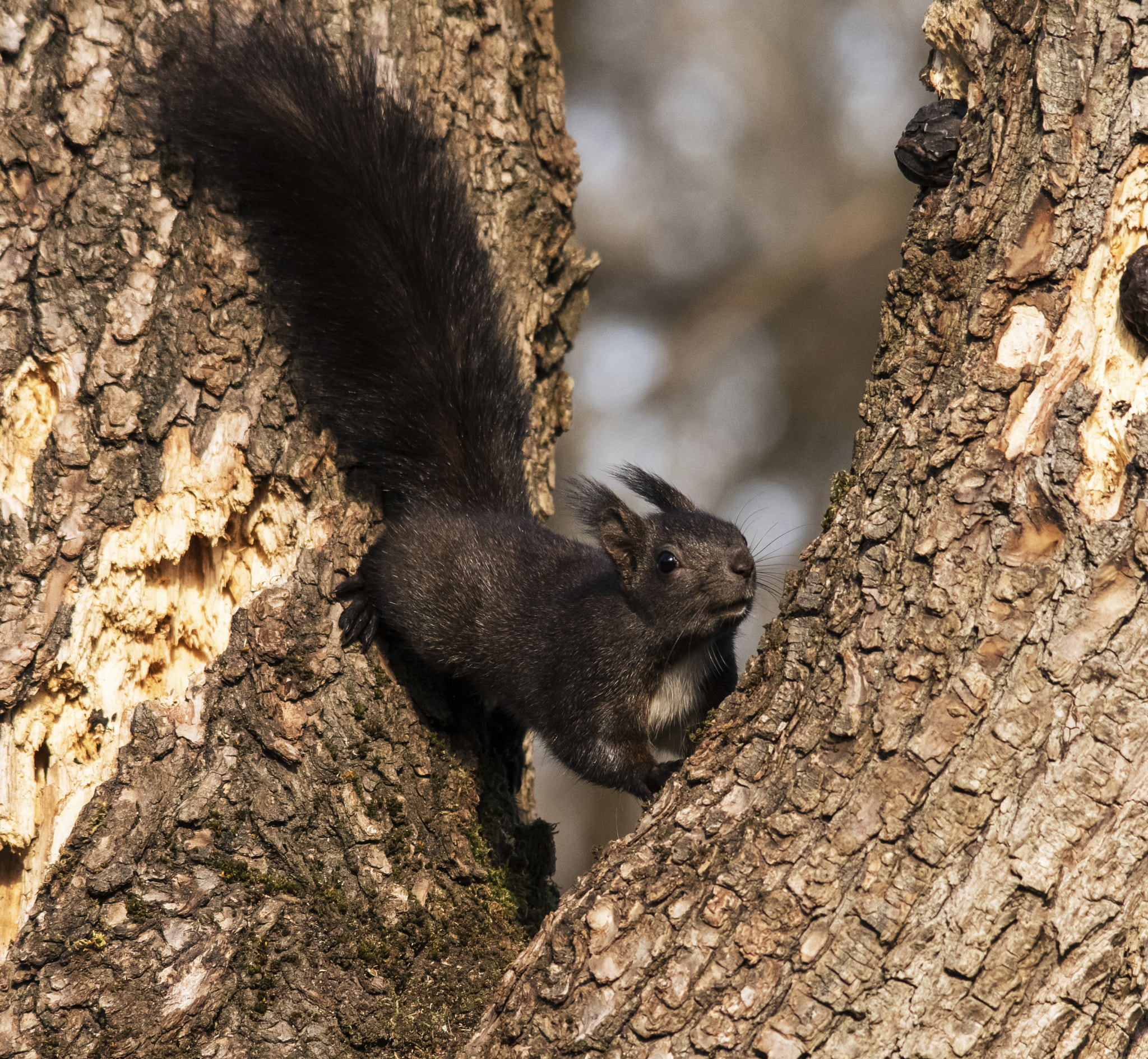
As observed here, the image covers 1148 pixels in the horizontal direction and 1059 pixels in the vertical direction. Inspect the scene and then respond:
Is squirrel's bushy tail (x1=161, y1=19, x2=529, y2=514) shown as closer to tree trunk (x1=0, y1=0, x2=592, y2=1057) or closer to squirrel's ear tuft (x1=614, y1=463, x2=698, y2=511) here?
tree trunk (x1=0, y1=0, x2=592, y2=1057)

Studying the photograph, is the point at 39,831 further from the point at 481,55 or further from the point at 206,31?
the point at 481,55

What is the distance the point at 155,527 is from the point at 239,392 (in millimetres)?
422

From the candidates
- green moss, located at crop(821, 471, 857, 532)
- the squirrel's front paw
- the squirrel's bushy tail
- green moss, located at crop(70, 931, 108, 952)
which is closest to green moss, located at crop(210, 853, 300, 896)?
green moss, located at crop(70, 931, 108, 952)

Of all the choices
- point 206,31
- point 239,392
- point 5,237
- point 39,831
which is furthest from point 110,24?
point 39,831

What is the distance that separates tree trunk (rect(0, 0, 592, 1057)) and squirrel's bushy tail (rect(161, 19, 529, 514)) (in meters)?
0.10

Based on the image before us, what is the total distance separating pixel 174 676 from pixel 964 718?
2.00m

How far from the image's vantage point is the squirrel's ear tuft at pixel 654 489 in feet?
11.5

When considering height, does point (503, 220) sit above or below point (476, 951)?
above

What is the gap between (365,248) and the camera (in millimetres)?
3361

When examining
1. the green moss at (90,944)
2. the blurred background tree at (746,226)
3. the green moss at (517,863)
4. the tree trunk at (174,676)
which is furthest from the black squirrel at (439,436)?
the blurred background tree at (746,226)

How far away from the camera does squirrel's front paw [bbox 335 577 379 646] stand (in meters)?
3.14

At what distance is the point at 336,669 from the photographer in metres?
3.05

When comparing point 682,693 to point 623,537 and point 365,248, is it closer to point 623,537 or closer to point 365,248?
point 623,537

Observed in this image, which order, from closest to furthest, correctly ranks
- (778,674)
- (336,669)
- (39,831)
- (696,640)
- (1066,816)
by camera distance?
(1066,816) → (778,674) → (39,831) → (336,669) → (696,640)
